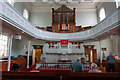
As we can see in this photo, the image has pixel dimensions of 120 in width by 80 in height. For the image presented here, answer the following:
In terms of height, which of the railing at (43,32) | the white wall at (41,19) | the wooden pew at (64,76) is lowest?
the wooden pew at (64,76)

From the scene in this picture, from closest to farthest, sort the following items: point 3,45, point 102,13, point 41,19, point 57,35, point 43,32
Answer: point 3,45 < point 43,32 < point 57,35 < point 102,13 < point 41,19

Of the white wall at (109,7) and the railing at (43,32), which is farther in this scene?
the white wall at (109,7)

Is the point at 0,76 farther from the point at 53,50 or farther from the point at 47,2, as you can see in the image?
the point at 47,2

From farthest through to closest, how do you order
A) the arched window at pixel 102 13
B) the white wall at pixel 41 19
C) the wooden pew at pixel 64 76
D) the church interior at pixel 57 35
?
the white wall at pixel 41 19 → the arched window at pixel 102 13 → the church interior at pixel 57 35 → the wooden pew at pixel 64 76

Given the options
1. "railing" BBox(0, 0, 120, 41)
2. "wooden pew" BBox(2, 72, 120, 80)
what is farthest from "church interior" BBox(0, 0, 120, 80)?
"wooden pew" BBox(2, 72, 120, 80)

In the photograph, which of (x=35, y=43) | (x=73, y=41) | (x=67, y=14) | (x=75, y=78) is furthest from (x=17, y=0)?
(x=75, y=78)

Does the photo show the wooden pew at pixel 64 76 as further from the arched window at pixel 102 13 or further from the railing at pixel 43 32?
the arched window at pixel 102 13

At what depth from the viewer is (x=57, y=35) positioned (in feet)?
50.1

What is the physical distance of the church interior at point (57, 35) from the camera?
26.2ft

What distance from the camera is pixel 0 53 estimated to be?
37.1 feet

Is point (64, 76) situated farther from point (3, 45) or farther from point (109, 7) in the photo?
point (109, 7)

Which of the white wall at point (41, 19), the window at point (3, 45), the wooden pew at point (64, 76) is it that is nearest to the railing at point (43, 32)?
the window at point (3, 45)

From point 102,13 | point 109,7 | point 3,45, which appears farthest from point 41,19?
point 109,7

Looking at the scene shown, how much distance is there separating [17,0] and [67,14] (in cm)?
859
